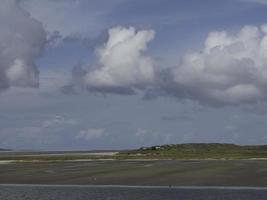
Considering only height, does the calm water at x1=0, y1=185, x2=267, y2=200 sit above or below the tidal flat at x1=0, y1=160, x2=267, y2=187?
below

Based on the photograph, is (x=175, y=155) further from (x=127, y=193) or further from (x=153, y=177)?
(x=127, y=193)

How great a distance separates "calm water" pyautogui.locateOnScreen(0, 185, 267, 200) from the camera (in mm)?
46719

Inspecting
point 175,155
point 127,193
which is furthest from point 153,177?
point 175,155

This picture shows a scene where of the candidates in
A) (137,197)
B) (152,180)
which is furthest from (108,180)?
(137,197)

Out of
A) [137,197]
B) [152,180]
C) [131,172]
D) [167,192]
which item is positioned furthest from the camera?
[131,172]

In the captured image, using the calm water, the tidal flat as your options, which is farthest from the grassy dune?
the calm water

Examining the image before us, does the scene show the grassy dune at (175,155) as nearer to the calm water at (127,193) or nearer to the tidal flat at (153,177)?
the tidal flat at (153,177)

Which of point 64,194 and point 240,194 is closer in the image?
point 240,194

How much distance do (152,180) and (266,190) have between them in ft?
44.1

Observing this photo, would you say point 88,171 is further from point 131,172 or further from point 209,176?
point 209,176

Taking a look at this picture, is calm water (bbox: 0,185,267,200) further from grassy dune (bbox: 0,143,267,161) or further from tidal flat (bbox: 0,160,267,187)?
grassy dune (bbox: 0,143,267,161)

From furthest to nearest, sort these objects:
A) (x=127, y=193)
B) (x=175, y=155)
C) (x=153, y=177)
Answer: (x=175, y=155)
(x=153, y=177)
(x=127, y=193)

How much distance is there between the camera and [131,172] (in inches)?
2714

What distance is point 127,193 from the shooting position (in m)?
50.2
